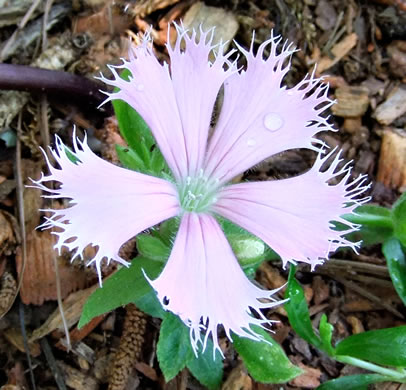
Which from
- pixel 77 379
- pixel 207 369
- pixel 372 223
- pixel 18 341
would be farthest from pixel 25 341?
pixel 372 223

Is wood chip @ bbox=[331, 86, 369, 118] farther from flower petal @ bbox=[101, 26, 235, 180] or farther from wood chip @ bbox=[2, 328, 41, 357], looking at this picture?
wood chip @ bbox=[2, 328, 41, 357]

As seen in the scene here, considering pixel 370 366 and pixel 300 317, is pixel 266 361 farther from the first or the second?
pixel 370 366

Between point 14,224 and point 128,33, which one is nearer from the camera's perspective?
point 14,224

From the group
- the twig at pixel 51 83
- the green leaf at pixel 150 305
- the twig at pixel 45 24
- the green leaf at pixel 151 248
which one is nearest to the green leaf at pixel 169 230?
the green leaf at pixel 151 248

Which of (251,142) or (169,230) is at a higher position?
(251,142)

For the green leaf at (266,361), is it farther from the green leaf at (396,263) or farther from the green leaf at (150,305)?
the green leaf at (396,263)

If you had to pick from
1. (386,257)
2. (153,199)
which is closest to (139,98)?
(153,199)

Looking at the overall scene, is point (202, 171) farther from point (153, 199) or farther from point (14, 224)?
point (14, 224)
